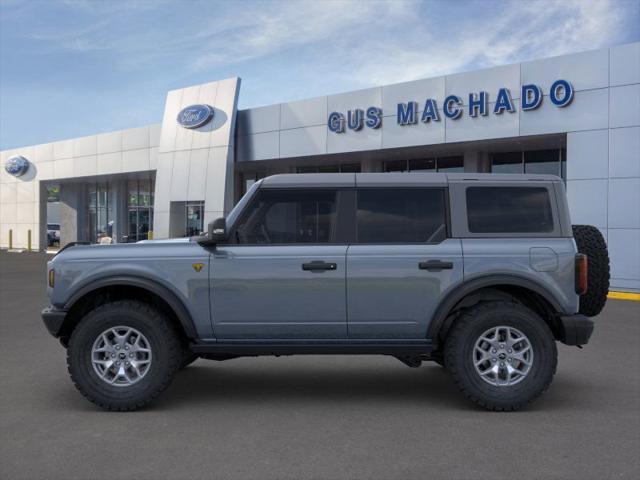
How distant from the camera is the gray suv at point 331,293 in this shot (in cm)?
534

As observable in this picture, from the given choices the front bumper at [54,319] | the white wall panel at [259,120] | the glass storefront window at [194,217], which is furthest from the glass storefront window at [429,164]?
the front bumper at [54,319]

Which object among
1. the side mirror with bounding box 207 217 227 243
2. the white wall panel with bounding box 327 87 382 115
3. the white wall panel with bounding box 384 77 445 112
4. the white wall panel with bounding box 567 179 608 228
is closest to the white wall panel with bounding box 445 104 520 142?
the white wall panel with bounding box 384 77 445 112

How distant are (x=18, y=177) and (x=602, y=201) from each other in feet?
119

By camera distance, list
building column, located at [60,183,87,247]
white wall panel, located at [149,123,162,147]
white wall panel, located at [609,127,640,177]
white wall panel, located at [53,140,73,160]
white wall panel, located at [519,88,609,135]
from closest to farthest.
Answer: white wall panel, located at [609,127,640,177] → white wall panel, located at [519,88,609,135] → white wall panel, located at [149,123,162,147] → white wall panel, located at [53,140,73,160] → building column, located at [60,183,87,247]

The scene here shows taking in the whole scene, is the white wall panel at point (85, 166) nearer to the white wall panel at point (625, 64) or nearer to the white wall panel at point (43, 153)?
the white wall panel at point (43, 153)

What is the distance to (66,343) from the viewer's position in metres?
5.82

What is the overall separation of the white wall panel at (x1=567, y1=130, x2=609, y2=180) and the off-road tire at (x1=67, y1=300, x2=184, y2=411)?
46.9ft

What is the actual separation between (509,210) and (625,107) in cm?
1240

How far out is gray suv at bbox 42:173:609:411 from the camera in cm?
534

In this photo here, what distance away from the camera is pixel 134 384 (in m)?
5.32

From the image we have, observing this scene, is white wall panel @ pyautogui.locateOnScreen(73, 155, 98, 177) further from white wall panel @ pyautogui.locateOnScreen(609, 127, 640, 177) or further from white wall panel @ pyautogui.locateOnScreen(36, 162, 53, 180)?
white wall panel @ pyautogui.locateOnScreen(609, 127, 640, 177)

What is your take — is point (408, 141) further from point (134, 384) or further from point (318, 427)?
point (318, 427)

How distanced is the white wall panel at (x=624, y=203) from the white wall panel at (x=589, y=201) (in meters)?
0.18

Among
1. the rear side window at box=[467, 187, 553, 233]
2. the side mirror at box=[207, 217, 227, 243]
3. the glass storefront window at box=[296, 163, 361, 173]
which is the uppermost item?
the glass storefront window at box=[296, 163, 361, 173]
